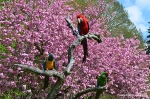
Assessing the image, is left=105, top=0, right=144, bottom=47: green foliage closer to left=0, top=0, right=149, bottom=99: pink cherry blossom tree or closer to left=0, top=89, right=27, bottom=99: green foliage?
left=0, top=0, right=149, bottom=99: pink cherry blossom tree

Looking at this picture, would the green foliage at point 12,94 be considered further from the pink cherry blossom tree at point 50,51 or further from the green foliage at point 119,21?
the green foliage at point 119,21

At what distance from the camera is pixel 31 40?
10.7 meters

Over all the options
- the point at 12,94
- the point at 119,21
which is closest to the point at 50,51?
the point at 12,94

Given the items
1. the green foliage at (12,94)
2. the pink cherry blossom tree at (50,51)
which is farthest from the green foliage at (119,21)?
the green foliage at (12,94)

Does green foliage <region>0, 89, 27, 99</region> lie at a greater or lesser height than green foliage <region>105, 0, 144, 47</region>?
lesser

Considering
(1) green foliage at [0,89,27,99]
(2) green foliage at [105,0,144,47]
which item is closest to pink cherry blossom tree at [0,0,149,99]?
(1) green foliage at [0,89,27,99]

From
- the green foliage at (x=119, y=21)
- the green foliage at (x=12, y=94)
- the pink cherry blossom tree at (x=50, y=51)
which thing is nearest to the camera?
the green foliage at (x=12, y=94)

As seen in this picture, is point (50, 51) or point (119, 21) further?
point (119, 21)

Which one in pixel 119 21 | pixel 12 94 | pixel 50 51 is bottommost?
pixel 12 94

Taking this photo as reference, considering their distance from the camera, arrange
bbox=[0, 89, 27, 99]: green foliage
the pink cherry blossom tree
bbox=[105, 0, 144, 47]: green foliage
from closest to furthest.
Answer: bbox=[0, 89, 27, 99]: green foliage → the pink cherry blossom tree → bbox=[105, 0, 144, 47]: green foliage

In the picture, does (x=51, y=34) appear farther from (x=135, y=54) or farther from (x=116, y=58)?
(x=135, y=54)

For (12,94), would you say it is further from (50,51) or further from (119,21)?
(119,21)

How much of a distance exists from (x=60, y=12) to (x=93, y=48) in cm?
230

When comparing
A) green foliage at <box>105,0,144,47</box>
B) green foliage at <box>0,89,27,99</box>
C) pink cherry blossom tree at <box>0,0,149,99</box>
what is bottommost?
green foliage at <box>0,89,27,99</box>
